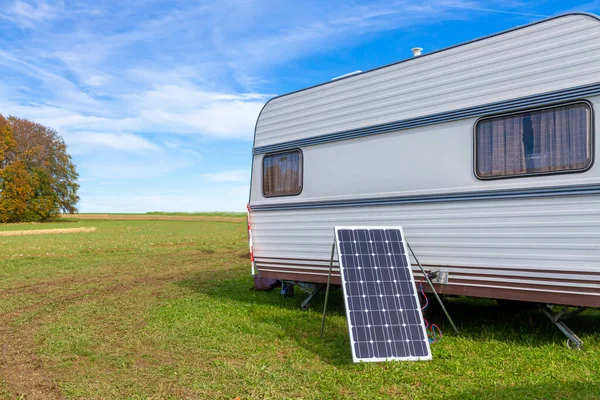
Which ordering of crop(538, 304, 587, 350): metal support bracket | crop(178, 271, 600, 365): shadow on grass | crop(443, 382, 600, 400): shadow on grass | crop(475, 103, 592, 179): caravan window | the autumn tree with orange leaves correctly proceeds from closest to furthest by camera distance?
crop(443, 382, 600, 400): shadow on grass → crop(475, 103, 592, 179): caravan window → crop(538, 304, 587, 350): metal support bracket → crop(178, 271, 600, 365): shadow on grass → the autumn tree with orange leaves

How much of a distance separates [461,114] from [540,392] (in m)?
3.14

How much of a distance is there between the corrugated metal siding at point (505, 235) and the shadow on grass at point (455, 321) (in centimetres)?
85

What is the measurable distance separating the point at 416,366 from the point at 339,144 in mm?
3344

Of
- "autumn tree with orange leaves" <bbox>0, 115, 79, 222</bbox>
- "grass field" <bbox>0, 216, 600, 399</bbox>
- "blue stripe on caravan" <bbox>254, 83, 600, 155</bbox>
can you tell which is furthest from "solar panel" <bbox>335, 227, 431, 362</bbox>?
"autumn tree with orange leaves" <bbox>0, 115, 79, 222</bbox>

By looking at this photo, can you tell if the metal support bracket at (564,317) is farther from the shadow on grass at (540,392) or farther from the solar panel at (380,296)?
the solar panel at (380,296)

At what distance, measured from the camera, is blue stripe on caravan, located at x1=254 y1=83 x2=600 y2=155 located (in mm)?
5047

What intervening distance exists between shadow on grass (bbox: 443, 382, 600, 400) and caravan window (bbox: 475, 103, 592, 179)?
84.0 inches

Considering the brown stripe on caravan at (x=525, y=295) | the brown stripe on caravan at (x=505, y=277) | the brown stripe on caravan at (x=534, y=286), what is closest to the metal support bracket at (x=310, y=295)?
the brown stripe on caravan at (x=505, y=277)

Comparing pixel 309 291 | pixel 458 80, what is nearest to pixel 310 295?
pixel 309 291

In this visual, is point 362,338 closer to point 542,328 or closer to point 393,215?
point 393,215

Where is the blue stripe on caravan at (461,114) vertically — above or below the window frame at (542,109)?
above

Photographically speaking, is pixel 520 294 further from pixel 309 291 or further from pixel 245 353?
pixel 309 291

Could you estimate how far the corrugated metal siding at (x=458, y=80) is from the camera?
509 cm

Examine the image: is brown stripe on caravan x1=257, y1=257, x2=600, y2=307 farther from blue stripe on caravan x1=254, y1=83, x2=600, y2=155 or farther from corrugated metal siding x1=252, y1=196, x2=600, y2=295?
blue stripe on caravan x1=254, y1=83, x2=600, y2=155
